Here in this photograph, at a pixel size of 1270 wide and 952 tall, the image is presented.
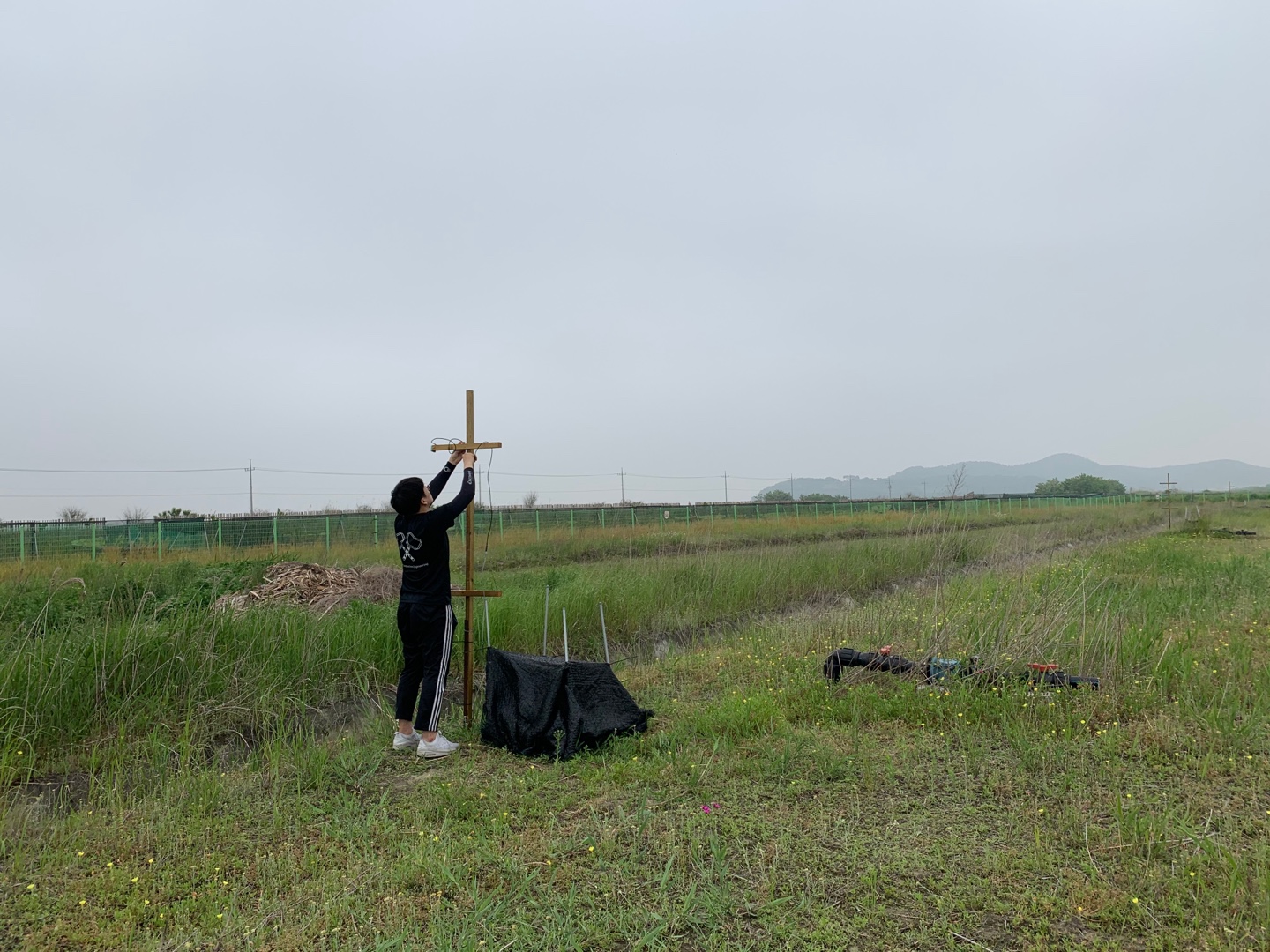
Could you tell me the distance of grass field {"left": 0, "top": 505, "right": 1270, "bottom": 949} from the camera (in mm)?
2496

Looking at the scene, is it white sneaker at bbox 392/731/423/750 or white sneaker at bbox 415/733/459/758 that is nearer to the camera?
white sneaker at bbox 415/733/459/758

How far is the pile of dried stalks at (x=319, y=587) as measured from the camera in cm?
830

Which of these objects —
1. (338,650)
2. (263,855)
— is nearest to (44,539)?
(338,650)

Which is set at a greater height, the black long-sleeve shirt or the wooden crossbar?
the wooden crossbar

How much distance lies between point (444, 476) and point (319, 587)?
5.74 metres

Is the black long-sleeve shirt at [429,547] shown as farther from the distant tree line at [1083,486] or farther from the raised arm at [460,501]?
Answer: the distant tree line at [1083,486]

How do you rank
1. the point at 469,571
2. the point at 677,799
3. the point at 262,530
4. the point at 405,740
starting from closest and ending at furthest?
the point at 677,799, the point at 405,740, the point at 469,571, the point at 262,530

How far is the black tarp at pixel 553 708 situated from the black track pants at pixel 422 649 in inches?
14.6

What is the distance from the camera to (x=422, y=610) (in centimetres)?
439

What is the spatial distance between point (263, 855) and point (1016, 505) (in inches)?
1905

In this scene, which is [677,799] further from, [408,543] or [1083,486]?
[1083,486]

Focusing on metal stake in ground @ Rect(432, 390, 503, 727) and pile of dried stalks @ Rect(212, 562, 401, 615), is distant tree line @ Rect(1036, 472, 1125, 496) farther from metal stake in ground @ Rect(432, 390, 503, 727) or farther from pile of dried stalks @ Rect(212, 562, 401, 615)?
metal stake in ground @ Rect(432, 390, 503, 727)

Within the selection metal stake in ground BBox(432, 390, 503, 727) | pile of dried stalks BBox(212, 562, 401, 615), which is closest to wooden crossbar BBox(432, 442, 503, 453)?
metal stake in ground BBox(432, 390, 503, 727)

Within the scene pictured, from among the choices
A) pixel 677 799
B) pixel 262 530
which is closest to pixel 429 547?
pixel 677 799
